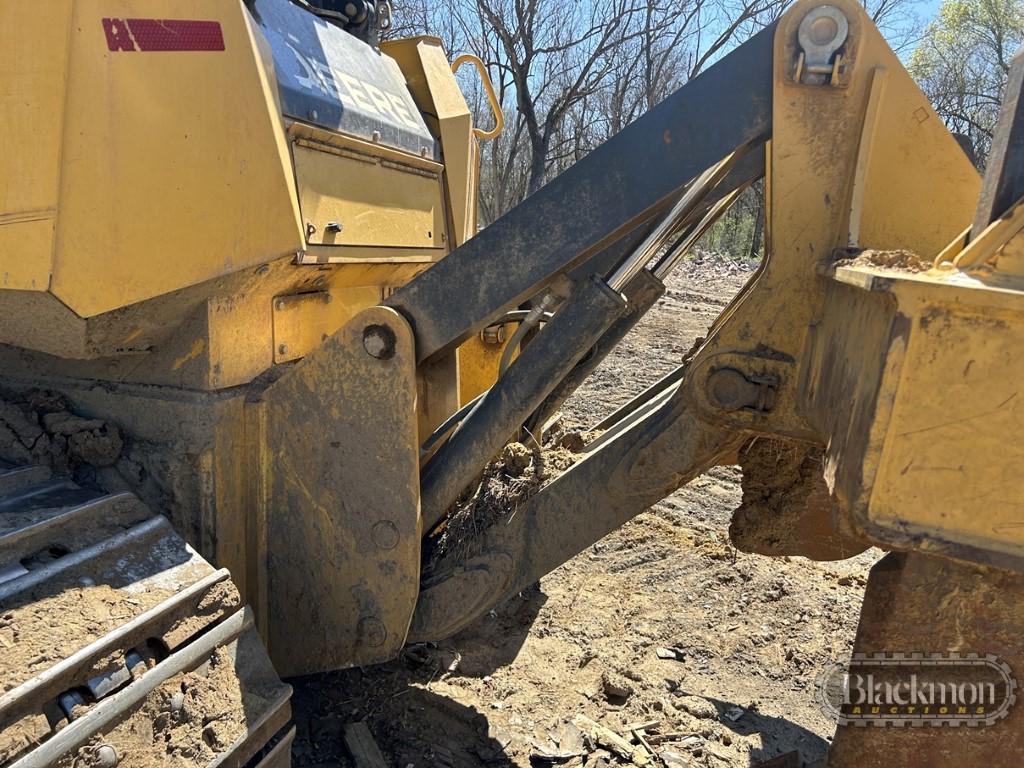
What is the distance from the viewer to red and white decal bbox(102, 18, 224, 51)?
1.86m

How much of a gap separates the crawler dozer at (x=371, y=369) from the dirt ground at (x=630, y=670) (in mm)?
533

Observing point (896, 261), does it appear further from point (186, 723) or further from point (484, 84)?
point (484, 84)

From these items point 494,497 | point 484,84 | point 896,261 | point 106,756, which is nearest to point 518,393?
point 494,497

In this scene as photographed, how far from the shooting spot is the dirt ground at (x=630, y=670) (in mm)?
2645

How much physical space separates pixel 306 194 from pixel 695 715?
2078mm

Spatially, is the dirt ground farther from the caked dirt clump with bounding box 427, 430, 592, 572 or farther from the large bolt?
the large bolt

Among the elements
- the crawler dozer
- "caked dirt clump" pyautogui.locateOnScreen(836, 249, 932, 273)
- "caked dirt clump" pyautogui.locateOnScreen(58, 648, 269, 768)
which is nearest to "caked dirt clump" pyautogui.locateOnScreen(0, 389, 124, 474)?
the crawler dozer

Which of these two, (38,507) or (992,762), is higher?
(38,507)

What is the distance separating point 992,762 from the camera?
1547 millimetres

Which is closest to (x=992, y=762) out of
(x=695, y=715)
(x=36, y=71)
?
(x=695, y=715)

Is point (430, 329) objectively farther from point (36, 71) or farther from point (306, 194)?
point (36, 71)

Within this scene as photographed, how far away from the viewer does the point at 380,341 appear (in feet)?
6.88

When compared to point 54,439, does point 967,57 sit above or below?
above

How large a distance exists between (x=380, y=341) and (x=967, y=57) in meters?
24.5
